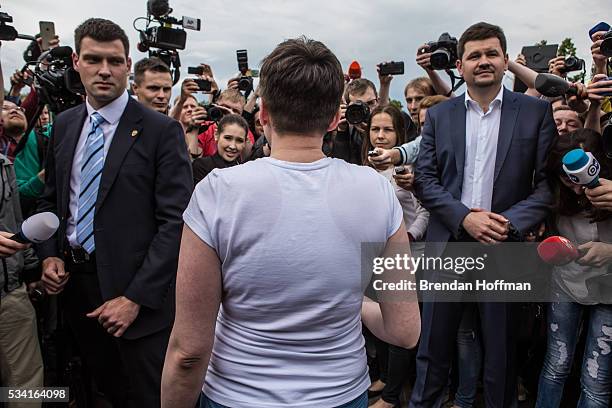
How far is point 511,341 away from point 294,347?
1870mm

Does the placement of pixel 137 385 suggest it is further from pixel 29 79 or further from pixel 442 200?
pixel 29 79

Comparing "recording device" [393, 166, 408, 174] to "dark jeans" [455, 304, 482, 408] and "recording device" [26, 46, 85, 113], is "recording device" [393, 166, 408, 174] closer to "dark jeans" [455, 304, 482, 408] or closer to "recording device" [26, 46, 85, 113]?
"dark jeans" [455, 304, 482, 408]

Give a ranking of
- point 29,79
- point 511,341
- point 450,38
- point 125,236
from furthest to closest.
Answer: point 29,79 < point 450,38 < point 511,341 < point 125,236

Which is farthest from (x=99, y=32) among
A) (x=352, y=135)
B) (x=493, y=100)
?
(x=352, y=135)

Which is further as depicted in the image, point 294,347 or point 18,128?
point 18,128

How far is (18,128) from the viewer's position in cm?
346

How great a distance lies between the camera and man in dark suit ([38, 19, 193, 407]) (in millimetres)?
2236

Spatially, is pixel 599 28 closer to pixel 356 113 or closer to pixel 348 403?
pixel 356 113

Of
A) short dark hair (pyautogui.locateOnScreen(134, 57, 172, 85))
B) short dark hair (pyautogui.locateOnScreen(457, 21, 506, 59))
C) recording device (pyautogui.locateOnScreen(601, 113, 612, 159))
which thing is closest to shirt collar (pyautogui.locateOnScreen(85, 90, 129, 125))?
short dark hair (pyautogui.locateOnScreen(134, 57, 172, 85))

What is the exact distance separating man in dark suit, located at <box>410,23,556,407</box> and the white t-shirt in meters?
1.55

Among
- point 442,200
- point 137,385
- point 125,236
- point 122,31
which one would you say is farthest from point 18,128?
point 442,200

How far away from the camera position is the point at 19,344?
8.59ft

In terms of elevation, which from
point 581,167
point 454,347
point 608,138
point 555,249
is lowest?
point 454,347

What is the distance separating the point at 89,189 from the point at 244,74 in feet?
11.0
